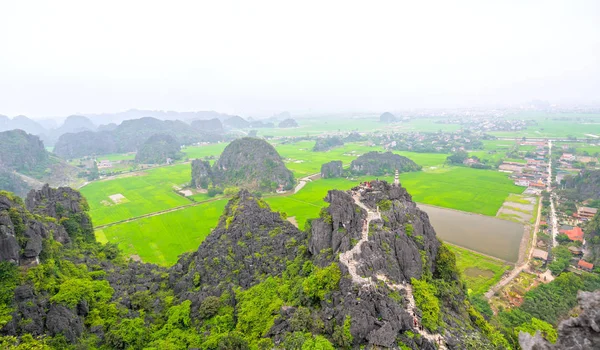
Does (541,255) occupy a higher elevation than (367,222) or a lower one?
lower

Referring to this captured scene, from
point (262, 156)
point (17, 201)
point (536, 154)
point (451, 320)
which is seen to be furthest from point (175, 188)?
point (536, 154)

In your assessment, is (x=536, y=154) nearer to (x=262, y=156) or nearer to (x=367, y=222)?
(x=262, y=156)

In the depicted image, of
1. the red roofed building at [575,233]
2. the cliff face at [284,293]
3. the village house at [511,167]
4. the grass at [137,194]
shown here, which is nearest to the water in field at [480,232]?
the red roofed building at [575,233]

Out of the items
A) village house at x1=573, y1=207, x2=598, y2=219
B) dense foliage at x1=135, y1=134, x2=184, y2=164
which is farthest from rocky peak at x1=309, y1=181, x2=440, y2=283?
dense foliage at x1=135, y1=134, x2=184, y2=164

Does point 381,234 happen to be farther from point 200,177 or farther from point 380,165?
point 380,165

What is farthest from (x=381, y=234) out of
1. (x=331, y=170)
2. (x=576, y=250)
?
(x=331, y=170)

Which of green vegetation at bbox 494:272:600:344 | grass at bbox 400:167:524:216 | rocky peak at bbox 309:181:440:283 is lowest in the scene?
green vegetation at bbox 494:272:600:344

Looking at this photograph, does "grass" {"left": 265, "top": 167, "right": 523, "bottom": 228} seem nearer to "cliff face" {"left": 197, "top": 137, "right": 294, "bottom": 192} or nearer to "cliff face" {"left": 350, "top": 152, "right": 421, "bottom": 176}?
"cliff face" {"left": 350, "top": 152, "right": 421, "bottom": 176}
